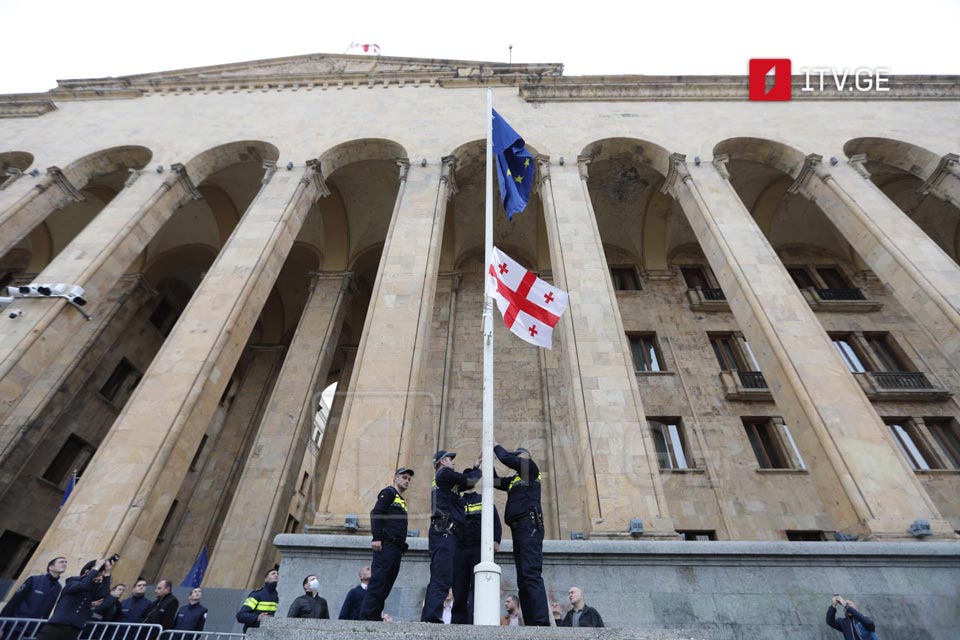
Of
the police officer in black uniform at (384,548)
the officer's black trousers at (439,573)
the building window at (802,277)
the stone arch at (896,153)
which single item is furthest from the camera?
the building window at (802,277)

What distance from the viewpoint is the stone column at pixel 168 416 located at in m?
8.83

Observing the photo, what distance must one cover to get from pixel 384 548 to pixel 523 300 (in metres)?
4.14

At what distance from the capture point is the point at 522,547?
5.87m

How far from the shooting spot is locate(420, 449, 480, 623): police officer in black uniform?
5.59 metres

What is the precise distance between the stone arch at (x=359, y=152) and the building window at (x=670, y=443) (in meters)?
12.3

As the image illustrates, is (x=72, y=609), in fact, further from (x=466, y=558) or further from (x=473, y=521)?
(x=473, y=521)

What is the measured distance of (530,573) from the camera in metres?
5.66

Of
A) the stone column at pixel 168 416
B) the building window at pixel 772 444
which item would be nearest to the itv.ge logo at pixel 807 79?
the building window at pixel 772 444

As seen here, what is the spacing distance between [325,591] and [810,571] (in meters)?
7.44

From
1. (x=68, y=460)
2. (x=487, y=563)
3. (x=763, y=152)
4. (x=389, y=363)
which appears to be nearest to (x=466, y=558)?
(x=487, y=563)

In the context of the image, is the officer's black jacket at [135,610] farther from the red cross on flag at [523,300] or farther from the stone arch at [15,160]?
the stone arch at [15,160]

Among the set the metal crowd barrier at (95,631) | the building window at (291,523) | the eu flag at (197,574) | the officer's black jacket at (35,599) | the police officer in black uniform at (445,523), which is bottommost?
the metal crowd barrier at (95,631)

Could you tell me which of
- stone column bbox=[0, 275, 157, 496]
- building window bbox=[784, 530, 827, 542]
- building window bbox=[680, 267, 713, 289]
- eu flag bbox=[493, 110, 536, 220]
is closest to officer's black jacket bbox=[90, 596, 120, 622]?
eu flag bbox=[493, 110, 536, 220]

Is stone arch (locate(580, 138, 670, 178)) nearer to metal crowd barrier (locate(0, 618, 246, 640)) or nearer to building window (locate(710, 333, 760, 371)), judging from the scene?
building window (locate(710, 333, 760, 371))
